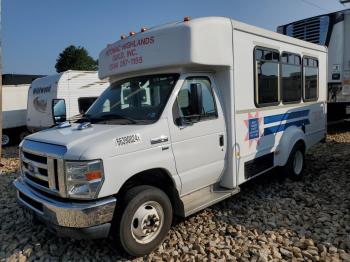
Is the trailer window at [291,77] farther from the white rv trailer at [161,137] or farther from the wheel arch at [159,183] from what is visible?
the wheel arch at [159,183]

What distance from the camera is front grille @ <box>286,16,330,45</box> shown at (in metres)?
11.3

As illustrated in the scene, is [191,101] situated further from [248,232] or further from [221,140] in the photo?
[248,232]

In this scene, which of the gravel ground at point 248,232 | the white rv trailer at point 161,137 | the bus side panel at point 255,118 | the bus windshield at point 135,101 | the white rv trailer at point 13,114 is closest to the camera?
the white rv trailer at point 161,137

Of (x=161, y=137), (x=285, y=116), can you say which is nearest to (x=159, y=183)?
(x=161, y=137)

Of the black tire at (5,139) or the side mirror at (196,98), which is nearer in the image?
the side mirror at (196,98)

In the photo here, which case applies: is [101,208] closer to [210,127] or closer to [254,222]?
[210,127]

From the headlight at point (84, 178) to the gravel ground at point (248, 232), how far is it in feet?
3.36

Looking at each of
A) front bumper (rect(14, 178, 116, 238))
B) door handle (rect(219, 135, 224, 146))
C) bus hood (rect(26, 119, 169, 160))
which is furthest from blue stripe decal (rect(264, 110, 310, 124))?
front bumper (rect(14, 178, 116, 238))

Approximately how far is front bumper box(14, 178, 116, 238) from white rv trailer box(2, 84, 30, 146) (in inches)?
493

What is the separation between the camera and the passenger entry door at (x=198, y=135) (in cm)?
443

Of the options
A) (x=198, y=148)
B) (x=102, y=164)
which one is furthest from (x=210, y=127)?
(x=102, y=164)

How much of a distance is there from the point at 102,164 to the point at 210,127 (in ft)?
5.86

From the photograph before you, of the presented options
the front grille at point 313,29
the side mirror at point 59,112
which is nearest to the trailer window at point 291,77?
the side mirror at point 59,112

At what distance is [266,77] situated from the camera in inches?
233
